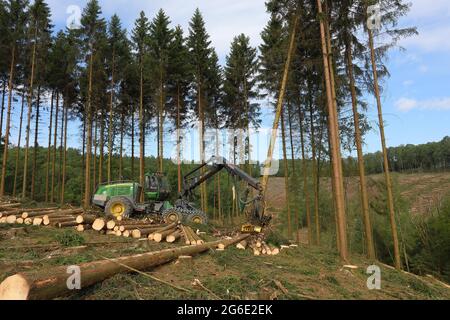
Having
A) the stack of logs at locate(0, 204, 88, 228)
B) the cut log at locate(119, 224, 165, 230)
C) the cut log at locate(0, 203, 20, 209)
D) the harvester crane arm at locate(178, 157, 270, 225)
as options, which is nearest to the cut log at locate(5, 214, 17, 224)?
the stack of logs at locate(0, 204, 88, 228)

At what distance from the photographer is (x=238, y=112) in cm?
2661

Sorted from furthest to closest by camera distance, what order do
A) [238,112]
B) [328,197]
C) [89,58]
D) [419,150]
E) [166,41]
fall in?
[419,150] < [328,197] < [238,112] < [166,41] < [89,58]

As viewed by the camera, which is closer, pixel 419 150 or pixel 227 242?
pixel 227 242

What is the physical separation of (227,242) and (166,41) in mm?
15910

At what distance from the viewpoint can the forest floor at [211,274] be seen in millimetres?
5594

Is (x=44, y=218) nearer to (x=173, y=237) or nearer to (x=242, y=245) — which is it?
(x=173, y=237)

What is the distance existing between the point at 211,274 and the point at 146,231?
14.5ft

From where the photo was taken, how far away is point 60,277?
4578 mm

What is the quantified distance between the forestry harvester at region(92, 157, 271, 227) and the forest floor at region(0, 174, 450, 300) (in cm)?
343

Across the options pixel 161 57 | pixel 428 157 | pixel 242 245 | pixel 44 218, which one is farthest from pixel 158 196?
pixel 428 157

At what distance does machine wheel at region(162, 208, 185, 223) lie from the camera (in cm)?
1424

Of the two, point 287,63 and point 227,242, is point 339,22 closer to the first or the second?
point 287,63

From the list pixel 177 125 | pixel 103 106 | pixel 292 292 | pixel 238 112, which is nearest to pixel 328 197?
pixel 238 112

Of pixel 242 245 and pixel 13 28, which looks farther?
pixel 13 28
